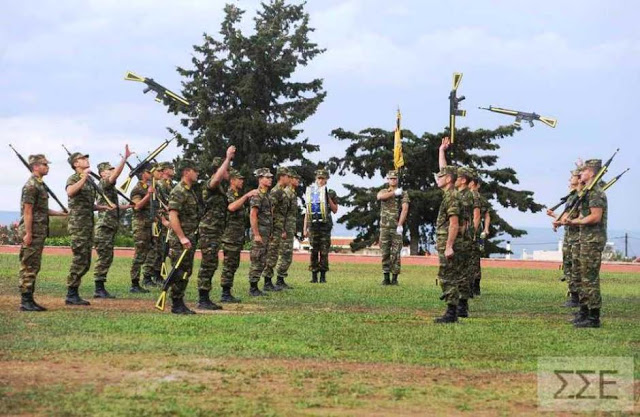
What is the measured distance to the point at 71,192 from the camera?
15.1 m

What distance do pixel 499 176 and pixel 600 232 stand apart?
33212mm

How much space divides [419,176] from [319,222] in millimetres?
25246

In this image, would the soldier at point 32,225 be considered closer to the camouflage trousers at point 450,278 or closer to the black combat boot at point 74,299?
the black combat boot at point 74,299

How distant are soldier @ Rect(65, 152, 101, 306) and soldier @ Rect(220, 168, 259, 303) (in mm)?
2161

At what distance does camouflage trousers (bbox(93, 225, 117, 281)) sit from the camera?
55.3ft

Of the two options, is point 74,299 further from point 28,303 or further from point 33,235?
point 33,235

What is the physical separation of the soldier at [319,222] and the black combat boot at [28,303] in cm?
893

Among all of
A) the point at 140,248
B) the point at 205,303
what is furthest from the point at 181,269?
the point at 140,248

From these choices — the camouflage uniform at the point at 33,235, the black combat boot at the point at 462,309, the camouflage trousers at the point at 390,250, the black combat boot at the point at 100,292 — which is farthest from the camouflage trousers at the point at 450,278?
the camouflage trousers at the point at 390,250

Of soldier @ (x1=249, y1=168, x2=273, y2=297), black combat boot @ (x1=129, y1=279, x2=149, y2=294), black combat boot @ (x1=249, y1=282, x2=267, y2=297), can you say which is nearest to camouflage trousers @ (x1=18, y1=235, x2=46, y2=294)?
black combat boot @ (x1=129, y1=279, x2=149, y2=294)

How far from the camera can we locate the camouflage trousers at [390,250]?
72.7 feet

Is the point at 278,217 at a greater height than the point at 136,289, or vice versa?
the point at 278,217

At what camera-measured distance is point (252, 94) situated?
47750mm

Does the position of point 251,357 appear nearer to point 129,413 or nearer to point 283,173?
point 129,413
